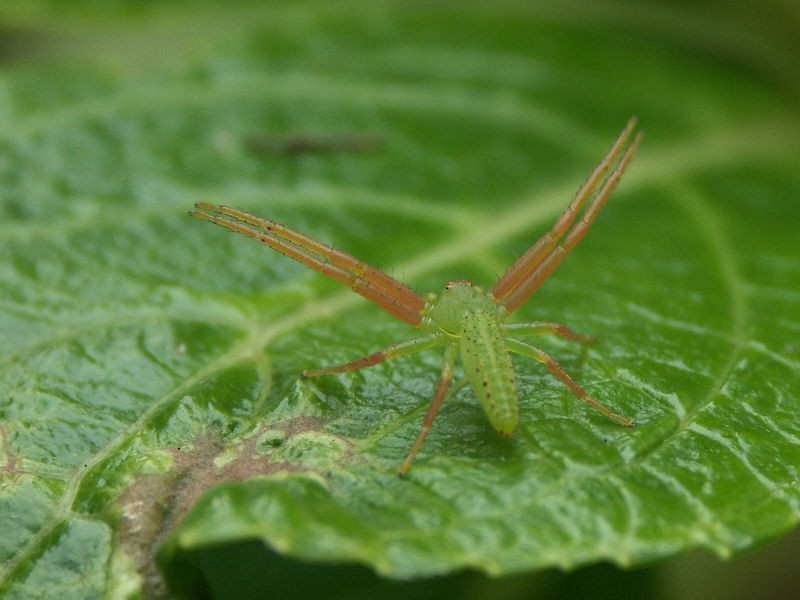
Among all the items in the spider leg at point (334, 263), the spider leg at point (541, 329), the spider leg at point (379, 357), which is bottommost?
Result: the spider leg at point (379, 357)

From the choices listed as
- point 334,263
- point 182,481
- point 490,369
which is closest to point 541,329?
point 490,369

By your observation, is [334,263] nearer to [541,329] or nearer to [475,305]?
[475,305]

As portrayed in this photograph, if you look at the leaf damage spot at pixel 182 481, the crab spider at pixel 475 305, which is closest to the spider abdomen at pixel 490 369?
the crab spider at pixel 475 305

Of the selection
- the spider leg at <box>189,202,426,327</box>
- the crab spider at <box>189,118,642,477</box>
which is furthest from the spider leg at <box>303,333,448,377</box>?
the spider leg at <box>189,202,426,327</box>

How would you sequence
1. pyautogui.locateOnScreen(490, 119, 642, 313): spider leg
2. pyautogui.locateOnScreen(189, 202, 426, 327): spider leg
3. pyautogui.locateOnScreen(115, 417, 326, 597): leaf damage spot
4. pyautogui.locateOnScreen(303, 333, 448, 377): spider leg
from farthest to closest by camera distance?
pyautogui.locateOnScreen(490, 119, 642, 313): spider leg, pyautogui.locateOnScreen(189, 202, 426, 327): spider leg, pyautogui.locateOnScreen(303, 333, 448, 377): spider leg, pyautogui.locateOnScreen(115, 417, 326, 597): leaf damage spot

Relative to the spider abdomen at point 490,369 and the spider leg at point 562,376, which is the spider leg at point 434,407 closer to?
the spider abdomen at point 490,369

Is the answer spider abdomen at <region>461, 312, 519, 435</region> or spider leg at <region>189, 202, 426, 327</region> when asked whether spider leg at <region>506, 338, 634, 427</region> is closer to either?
spider abdomen at <region>461, 312, 519, 435</region>
